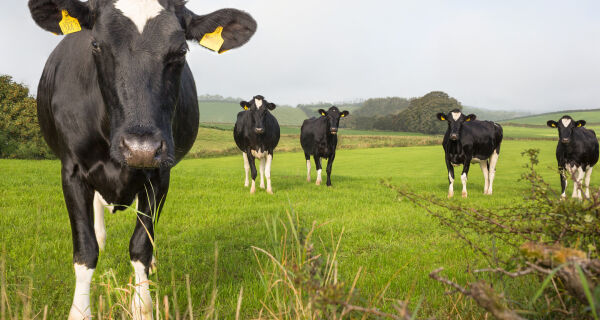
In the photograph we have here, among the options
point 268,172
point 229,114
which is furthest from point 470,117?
point 229,114

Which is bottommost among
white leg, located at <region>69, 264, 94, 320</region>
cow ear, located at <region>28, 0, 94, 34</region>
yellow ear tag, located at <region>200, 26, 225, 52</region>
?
white leg, located at <region>69, 264, 94, 320</region>

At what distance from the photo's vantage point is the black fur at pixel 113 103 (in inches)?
101

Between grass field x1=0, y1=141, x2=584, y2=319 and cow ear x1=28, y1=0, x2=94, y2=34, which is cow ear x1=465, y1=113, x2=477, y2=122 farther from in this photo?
cow ear x1=28, y1=0, x2=94, y2=34

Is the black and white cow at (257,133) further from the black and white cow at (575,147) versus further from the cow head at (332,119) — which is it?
the black and white cow at (575,147)

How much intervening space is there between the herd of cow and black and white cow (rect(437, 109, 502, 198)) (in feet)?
33.3

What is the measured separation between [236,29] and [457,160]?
1131 cm

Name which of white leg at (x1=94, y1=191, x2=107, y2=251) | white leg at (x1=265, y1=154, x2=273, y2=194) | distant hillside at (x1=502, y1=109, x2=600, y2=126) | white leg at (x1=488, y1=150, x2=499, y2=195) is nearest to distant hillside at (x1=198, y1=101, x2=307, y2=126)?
distant hillside at (x1=502, y1=109, x2=600, y2=126)

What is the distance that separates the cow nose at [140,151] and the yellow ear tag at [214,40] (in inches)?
55.1

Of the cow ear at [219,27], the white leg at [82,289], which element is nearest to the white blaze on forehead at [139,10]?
the cow ear at [219,27]

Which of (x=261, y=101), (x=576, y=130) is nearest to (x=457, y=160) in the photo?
(x=576, y=130)

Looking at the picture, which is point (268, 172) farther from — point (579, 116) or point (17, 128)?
point (579, 116)

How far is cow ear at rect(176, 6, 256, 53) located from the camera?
3355 mm

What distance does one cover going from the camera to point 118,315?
3227 millimetres

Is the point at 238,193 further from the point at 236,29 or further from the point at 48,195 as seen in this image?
the point at 236,29
